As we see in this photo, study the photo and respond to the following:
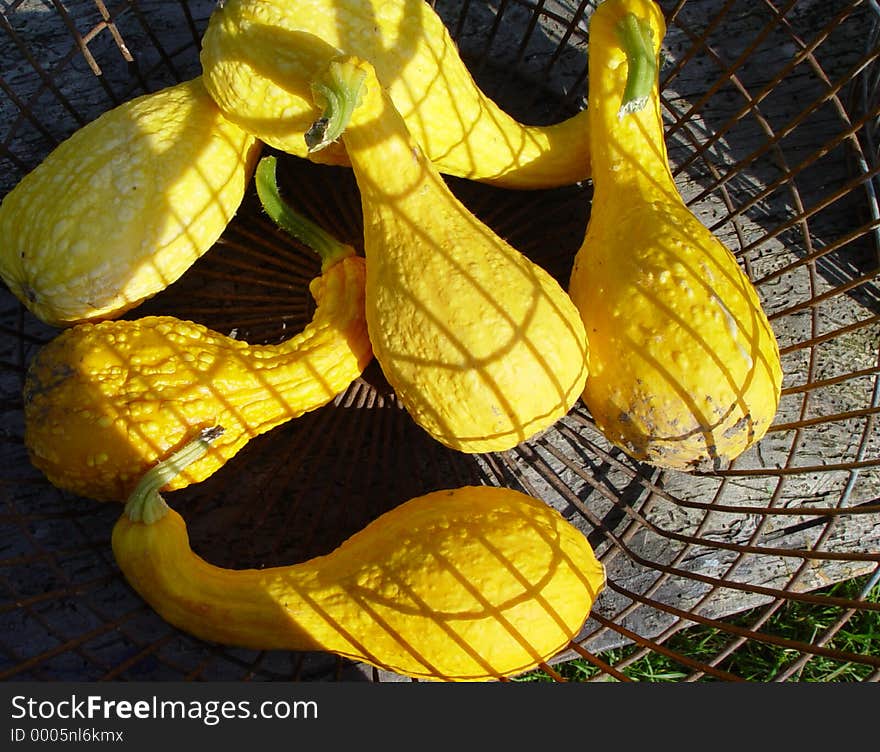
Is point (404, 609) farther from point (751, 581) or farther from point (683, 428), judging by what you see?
A: point (751, 581)

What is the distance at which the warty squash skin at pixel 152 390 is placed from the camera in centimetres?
88

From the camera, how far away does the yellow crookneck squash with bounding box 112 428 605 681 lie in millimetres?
824

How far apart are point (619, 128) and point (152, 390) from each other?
2.11 ft

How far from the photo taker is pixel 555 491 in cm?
118

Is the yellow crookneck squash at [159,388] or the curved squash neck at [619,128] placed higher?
the curved squash neck at [619,128]

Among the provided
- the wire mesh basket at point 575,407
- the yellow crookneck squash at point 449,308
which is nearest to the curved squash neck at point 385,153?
the yellow crookneck squash at point 449,308

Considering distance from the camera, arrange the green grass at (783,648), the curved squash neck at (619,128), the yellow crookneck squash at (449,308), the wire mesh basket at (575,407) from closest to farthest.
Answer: the yellow crookneck squash at (449,308) < the curved squash neck at (619,128) < the wire mesh basket at (575,407) < the green grass at (783,648)

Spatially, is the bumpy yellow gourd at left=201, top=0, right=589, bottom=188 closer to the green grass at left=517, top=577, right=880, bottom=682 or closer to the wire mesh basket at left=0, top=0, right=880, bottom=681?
the wire mesh basket at left=0, top=0, right=880, bottom=681

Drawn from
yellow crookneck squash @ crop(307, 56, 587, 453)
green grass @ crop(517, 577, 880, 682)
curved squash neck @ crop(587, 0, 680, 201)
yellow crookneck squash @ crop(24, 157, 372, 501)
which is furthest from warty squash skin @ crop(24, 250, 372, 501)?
green grass @ crop(517, 577, 880, 682)

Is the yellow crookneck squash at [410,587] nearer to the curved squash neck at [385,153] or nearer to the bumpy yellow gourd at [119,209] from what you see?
the bumpy yellow gourd at [119,209]

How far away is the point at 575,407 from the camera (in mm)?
1173

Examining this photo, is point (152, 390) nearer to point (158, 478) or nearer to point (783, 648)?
point (158, 478)

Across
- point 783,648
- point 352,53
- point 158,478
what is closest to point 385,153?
point 352,53

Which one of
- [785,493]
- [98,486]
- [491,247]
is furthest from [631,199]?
[98,486]
